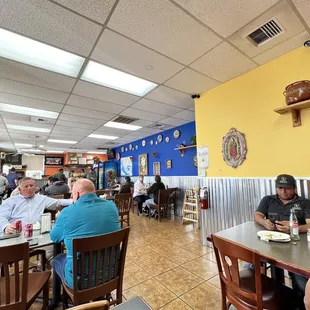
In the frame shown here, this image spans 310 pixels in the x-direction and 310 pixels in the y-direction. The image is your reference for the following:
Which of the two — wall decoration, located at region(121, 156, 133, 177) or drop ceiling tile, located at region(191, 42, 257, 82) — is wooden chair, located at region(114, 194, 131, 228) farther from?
wall decoration, located at region(121, 156, 133, 177)

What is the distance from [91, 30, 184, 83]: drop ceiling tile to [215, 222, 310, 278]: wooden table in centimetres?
225

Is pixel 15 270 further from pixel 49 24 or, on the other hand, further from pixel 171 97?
pixel 171 97

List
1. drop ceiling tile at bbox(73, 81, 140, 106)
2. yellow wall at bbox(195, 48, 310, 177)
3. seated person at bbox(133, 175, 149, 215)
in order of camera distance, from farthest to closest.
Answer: seated person at bbox(133, 175, 149, 215) → drop ceiling tile at bbox(73, 81, 140, 106) → yellow wall at bbox(195, 48, 310, 177)

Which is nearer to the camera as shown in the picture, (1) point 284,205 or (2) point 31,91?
(1) point 284,205

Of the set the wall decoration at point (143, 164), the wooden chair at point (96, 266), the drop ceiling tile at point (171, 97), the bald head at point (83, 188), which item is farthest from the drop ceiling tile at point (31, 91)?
the wall decoration at point (143, 164)

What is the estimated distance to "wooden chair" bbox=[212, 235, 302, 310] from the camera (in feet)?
3.77

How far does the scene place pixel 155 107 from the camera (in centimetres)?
426

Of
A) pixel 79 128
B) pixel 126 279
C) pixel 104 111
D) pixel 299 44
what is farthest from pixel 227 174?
pixel 79 128

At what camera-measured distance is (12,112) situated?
4316 millimetres

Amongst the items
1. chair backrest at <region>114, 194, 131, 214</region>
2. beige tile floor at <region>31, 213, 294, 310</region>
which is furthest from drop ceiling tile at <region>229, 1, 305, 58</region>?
chair backrest at <region>114, 194, 131, 214</region>

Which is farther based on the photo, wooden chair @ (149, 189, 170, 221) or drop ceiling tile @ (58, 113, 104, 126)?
wooden chair @ (149, 189, 170, 221)

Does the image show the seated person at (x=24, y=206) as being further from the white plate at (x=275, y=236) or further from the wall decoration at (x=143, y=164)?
the wall decoration at (x=143, y=164)

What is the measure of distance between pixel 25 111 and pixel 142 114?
2719 millimetres

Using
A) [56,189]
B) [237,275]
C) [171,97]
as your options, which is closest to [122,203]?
[56,189]
